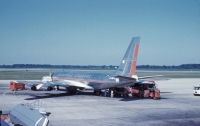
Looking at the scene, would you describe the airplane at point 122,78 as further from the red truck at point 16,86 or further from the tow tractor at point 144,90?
the red truck at point 16,86

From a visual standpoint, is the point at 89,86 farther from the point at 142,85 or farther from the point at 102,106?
the point at 102,106

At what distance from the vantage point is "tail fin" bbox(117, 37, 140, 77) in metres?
49.5

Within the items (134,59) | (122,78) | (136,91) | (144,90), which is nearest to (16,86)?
(136,91)

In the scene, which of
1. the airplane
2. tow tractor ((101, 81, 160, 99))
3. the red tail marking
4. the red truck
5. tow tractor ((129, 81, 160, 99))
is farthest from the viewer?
the red truck

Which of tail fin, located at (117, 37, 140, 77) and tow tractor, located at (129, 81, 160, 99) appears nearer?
tail fin, located at (117, 37, 140, 77)

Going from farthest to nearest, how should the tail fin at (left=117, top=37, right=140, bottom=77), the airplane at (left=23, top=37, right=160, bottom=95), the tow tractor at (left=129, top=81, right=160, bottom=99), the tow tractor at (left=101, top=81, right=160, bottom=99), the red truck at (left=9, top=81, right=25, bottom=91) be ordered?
the red truck at (left=9, top=81, right=25, bottom=91), the tow tractor at (left=101, top=81, right=160, bottom=99), the tow tractor at (left=129, top=81, right=160, bottom=99), the tail fin at (left=117, top=37, right=140, bottom=77), the airplane at (left=23, top=37, right=160, bottom=95)

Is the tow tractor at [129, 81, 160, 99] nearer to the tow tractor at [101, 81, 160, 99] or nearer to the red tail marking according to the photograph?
the tow tractor at [101, 81, 160, 99]

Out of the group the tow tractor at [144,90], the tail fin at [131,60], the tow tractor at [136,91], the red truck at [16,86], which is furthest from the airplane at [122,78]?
the red truck at [16,86]

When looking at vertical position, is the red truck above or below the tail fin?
below

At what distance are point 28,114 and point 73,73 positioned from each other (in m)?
40.9

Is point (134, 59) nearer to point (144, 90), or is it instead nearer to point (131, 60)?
point (131, 60)

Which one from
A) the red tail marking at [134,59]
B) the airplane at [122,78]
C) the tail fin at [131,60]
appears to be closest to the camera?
the airplane at [122,78]

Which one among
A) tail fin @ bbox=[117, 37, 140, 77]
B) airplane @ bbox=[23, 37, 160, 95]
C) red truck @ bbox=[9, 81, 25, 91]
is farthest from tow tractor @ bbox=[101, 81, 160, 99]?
red truck @ bbox=[9, 81, 25, 91]

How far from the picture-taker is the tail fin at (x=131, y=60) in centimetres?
4950
